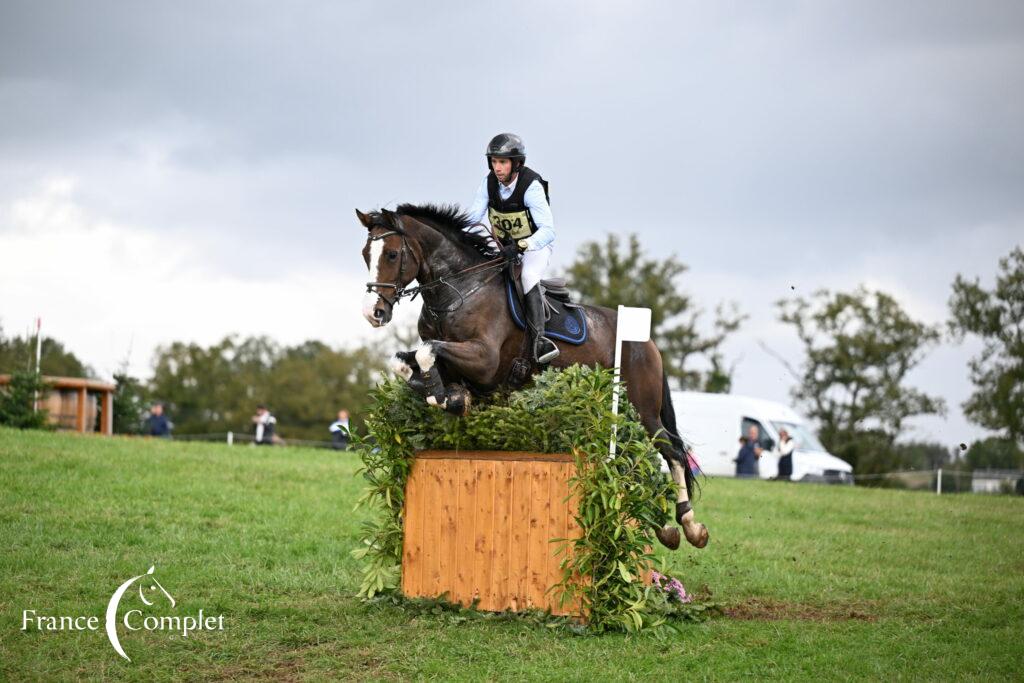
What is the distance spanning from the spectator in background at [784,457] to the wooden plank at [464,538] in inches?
621

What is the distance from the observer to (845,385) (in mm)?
41000

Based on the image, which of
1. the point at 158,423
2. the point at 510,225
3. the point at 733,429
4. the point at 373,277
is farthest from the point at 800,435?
the point at 373,277

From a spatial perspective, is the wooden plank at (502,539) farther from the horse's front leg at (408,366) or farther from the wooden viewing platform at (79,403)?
the wooden viewing platform at (79,403)

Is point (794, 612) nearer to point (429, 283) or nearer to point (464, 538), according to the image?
point (464, 538)

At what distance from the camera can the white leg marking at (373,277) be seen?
685 cm

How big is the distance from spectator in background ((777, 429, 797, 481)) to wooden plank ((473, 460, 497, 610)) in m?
15.8

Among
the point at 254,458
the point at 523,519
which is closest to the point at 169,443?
the point at 254,458

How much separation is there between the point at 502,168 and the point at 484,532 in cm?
271

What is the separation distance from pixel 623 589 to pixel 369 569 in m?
2.04

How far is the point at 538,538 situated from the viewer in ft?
23.8

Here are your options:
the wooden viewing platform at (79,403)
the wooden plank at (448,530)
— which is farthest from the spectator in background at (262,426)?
the wooden plank at (448,530)

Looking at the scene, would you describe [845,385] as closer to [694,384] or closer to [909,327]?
[909,327]

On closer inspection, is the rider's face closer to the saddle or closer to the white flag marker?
the saddle

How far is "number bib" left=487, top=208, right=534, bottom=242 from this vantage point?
7.73 meters
